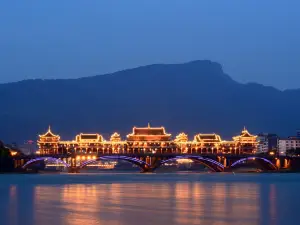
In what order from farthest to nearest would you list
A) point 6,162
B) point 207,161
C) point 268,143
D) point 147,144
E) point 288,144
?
point 268,143, point 288,144, point 147,144, point 207,161, point 6,162

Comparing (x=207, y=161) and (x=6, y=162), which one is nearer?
Result: (x=6, y=162)

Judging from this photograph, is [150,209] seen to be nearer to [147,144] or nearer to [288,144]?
[147,144]

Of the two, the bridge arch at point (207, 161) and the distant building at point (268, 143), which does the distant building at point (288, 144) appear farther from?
the bridge arch at point (207, 161)

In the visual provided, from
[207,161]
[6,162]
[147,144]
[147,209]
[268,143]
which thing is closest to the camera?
[147,209]

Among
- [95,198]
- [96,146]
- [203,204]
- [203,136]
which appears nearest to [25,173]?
[96,146]

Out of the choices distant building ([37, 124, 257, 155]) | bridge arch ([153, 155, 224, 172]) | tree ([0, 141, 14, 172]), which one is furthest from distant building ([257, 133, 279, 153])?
tree ([0, 141, 14, 172])

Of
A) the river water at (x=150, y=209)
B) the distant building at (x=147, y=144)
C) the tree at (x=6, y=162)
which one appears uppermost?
the distant building at (x=147, y=144)

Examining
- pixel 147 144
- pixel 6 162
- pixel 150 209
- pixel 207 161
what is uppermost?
pixel 147 144

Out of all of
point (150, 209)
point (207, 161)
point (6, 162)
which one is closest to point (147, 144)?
point (207, 161)

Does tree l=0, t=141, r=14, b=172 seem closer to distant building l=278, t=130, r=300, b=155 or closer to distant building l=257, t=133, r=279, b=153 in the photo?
distant building l=278, t=130, r=300, b=155

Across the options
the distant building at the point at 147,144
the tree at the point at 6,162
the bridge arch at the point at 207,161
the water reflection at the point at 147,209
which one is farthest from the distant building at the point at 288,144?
the water reflection at the point at 147,209

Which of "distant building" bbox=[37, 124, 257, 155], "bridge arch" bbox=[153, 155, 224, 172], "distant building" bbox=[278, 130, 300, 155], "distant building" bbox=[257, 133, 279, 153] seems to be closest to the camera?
"bridge arch" bbox=[153, 155, 224, 172]

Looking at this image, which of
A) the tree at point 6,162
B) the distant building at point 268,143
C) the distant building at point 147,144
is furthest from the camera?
the distant building at point 268,143

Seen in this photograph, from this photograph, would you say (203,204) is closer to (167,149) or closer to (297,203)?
(297,203)
